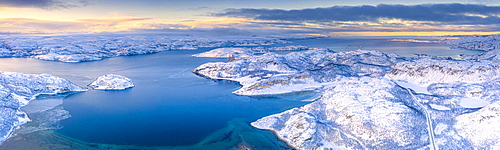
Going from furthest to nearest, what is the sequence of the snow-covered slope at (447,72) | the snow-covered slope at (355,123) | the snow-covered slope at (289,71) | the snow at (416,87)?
1. the snow-covered slope at (289,71)
2. the snow-covered slope at (447,72)
3. the snow at (416,87)
4. the snow-covered slope at (355,123)

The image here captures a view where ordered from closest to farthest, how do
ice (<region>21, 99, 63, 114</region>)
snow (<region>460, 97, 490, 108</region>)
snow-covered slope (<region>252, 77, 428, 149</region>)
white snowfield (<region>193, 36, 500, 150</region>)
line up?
white snowfield (<region>193, 36, 500, 150</region>) → snow-covered slope (<region>252, 77, 428, 149</region>) → snow (<region>460, 97, 490, 108</region>) → ice (<region>21, 99, 63, 114</region>)

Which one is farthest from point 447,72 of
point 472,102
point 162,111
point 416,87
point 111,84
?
point 111,84

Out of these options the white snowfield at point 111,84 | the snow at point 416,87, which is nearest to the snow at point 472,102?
the snow at point 416,87

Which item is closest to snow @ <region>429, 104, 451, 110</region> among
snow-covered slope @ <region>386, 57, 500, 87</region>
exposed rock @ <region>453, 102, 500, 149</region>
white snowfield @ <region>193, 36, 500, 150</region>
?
white snowfield @ <region>193, 36, 500, 150</region>

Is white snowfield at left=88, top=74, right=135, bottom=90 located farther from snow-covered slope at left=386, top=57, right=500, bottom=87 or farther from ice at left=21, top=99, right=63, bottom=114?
snow-covered slope at left=386, top=57, right=500, bottom=87

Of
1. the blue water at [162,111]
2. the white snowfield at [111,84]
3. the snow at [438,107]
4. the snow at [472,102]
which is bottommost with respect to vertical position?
the blue water at [162,111]

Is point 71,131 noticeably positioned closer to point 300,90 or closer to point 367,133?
point 367,133

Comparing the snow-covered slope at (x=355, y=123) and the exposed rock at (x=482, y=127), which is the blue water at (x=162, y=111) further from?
the exposed rock at (x=482, y=127)

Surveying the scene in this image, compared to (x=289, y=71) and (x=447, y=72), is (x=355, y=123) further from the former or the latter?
(x=289, y=71)
